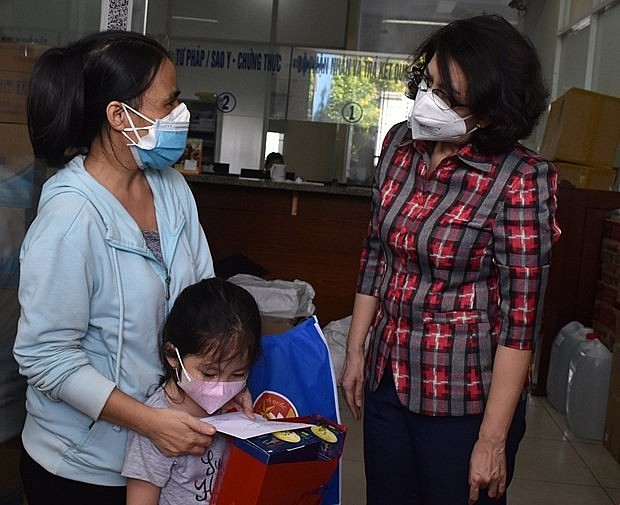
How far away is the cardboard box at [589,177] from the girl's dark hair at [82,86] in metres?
3.84

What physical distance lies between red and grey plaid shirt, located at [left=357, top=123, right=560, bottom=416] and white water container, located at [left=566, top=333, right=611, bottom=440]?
258cm

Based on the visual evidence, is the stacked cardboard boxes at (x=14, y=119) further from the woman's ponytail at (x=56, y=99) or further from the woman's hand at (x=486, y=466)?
the woman's hand at (x=486, y=466)

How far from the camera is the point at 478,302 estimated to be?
4.92 ft

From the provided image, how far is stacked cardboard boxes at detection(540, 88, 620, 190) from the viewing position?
4.71 metres

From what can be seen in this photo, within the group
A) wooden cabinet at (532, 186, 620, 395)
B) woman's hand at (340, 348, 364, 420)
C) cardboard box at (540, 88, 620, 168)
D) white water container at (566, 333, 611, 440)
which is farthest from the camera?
cardboard box at (540, 88, 620, 168)

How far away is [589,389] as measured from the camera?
3893 mm

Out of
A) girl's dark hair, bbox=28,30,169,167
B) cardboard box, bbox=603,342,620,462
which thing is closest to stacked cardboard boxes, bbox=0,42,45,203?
girl's dark hair, bbox=28,30,169,167

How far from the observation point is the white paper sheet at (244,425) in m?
1.27

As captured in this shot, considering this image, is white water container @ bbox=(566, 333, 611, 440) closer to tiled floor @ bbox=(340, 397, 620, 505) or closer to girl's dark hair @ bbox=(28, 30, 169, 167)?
tiled floor @ bbox=(340, 397, 620, 505)

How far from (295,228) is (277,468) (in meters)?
3.86

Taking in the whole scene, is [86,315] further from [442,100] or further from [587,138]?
[587,138]

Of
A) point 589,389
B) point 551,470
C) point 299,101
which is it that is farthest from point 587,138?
point 299,101

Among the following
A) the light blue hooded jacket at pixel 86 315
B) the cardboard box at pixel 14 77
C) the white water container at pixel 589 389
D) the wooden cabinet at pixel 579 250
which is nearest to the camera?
the light blue hooded jacket at pixel 86 315

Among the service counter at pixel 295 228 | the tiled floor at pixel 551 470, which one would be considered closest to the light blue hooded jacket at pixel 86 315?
the tiled floor at pixel 551 470
